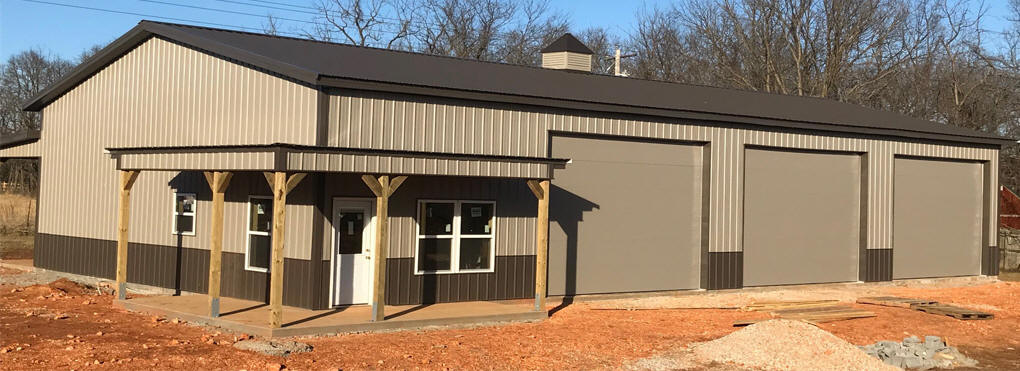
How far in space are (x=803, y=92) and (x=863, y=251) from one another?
2205 centimetres

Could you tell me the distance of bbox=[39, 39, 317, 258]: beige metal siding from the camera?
15500 mm

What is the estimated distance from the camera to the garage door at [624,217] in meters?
17.8

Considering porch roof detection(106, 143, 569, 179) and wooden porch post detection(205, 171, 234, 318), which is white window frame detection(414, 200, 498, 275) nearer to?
porch roof detection(106, 143, 569, 179)

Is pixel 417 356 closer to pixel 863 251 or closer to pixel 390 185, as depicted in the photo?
pixel 390 185

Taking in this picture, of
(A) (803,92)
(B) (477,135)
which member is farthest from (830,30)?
(B) (477,135)

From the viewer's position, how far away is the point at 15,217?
111 ft

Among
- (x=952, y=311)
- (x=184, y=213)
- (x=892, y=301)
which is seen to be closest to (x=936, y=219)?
(x=892, y=301)

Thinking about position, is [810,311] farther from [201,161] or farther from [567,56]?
[201,161]

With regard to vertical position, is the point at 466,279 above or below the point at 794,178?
below

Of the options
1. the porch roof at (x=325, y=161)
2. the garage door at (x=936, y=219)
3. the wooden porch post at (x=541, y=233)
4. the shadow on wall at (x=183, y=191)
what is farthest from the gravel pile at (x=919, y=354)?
the shadow on wall at (x=183, y=191)

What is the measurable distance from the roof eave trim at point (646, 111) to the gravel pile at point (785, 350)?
19.1ft

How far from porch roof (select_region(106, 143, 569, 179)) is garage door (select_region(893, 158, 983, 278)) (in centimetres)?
1143

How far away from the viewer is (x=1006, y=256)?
2989 cm

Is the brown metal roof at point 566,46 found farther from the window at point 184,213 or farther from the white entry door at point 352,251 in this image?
the window at point 184,213
